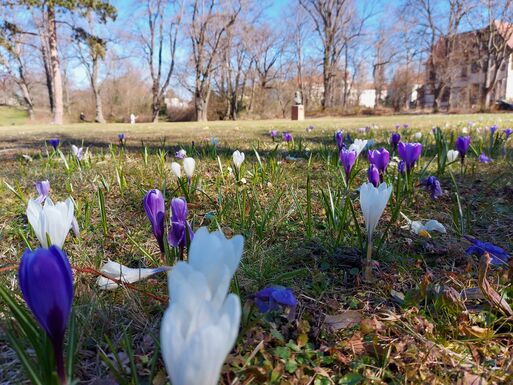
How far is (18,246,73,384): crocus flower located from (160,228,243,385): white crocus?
23 centimetres

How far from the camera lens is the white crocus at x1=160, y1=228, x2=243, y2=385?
0.45m

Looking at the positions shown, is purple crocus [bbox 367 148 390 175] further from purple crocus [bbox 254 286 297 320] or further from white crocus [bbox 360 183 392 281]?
purple crocus [bbox 254 286 297 320]

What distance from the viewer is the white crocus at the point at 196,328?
45 cm

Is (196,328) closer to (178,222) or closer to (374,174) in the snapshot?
(178,222)

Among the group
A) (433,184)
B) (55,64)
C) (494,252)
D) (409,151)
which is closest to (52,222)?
(494,252)

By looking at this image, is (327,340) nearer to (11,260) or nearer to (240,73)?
(11,260)

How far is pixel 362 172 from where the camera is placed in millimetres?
2926

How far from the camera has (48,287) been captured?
2.01 feet

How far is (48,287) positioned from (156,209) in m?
0.58

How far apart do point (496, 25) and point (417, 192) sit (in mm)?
33102

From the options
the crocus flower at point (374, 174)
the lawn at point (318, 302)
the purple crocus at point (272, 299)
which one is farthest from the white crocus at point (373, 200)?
the crocus flower at point (374, 174)

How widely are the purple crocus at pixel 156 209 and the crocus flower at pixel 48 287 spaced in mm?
530

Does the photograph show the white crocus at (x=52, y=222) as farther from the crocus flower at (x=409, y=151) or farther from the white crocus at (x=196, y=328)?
the crocus flower at (x=409, y=151)

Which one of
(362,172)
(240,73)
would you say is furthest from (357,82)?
(362,172)
